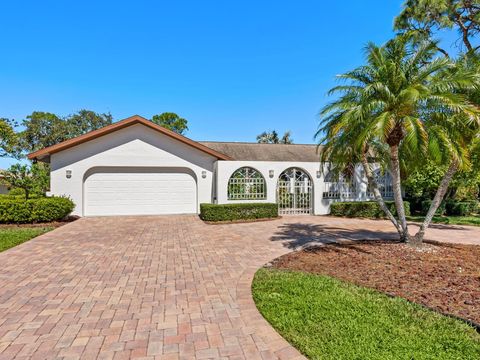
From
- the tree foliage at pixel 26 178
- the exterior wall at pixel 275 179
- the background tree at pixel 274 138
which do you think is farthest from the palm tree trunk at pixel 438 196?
the background tree at pixel 274 138

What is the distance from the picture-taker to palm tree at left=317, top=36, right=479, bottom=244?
6484 millimetres

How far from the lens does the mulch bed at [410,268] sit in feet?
15.1

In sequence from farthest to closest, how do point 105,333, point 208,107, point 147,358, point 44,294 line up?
point 208,107 → point 44,294 → point 105,333 → point 147,358

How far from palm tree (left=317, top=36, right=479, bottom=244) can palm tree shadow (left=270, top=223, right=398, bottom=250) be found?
7.14 ft

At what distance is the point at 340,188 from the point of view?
17.3 metres

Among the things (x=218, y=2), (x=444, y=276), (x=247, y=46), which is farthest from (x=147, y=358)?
(x=247, y=46)

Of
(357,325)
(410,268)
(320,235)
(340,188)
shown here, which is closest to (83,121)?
(340,188)

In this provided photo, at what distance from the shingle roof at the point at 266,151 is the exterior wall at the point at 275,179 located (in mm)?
3415

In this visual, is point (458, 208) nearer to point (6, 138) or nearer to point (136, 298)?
point (136, 298)

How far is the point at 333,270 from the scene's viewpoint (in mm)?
6141

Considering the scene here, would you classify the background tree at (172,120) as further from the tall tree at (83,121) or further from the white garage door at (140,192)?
the white garage door at (140,192)

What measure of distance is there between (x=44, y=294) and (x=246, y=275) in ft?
12.4

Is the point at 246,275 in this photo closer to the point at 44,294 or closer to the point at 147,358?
the point at 147,358

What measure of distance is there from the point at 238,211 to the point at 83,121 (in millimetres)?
36272
